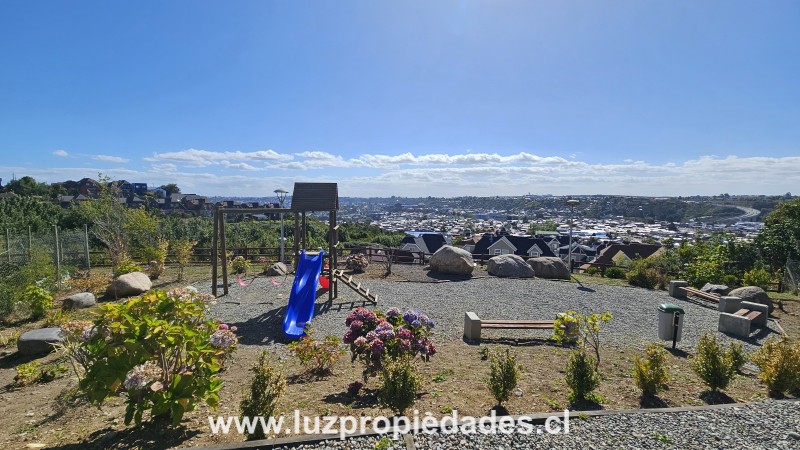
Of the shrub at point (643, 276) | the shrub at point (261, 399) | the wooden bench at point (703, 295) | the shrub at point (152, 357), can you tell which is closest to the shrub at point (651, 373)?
the shrub at point (261, 399)

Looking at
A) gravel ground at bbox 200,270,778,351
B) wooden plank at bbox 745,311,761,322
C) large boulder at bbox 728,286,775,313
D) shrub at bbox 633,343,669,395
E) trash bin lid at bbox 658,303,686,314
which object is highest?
trash bin lid at bbox 658,303,686,314

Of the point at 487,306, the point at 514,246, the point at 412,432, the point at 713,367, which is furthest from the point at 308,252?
the point at 514,246

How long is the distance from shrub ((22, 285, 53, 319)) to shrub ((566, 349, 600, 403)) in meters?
11.9

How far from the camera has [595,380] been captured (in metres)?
4.75

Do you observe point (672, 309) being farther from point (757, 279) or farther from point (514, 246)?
point (514, 246)

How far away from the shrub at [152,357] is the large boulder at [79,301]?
8.33 m

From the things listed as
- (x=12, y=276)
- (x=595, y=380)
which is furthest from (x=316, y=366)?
(x=12, y=276)

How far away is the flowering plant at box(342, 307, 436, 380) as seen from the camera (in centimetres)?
504

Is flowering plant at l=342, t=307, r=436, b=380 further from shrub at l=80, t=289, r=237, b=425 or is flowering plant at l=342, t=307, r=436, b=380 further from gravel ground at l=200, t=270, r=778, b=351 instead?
gravel ground at l=200, t=270, r=778, b=351

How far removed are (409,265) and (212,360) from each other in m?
15.2

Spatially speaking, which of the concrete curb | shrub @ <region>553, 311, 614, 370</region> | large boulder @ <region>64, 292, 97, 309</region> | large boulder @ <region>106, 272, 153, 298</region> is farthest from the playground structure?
the concrete curb

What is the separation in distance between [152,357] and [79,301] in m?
9.19

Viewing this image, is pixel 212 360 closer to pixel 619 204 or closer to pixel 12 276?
pixel 12 276

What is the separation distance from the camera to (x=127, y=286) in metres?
11.9
